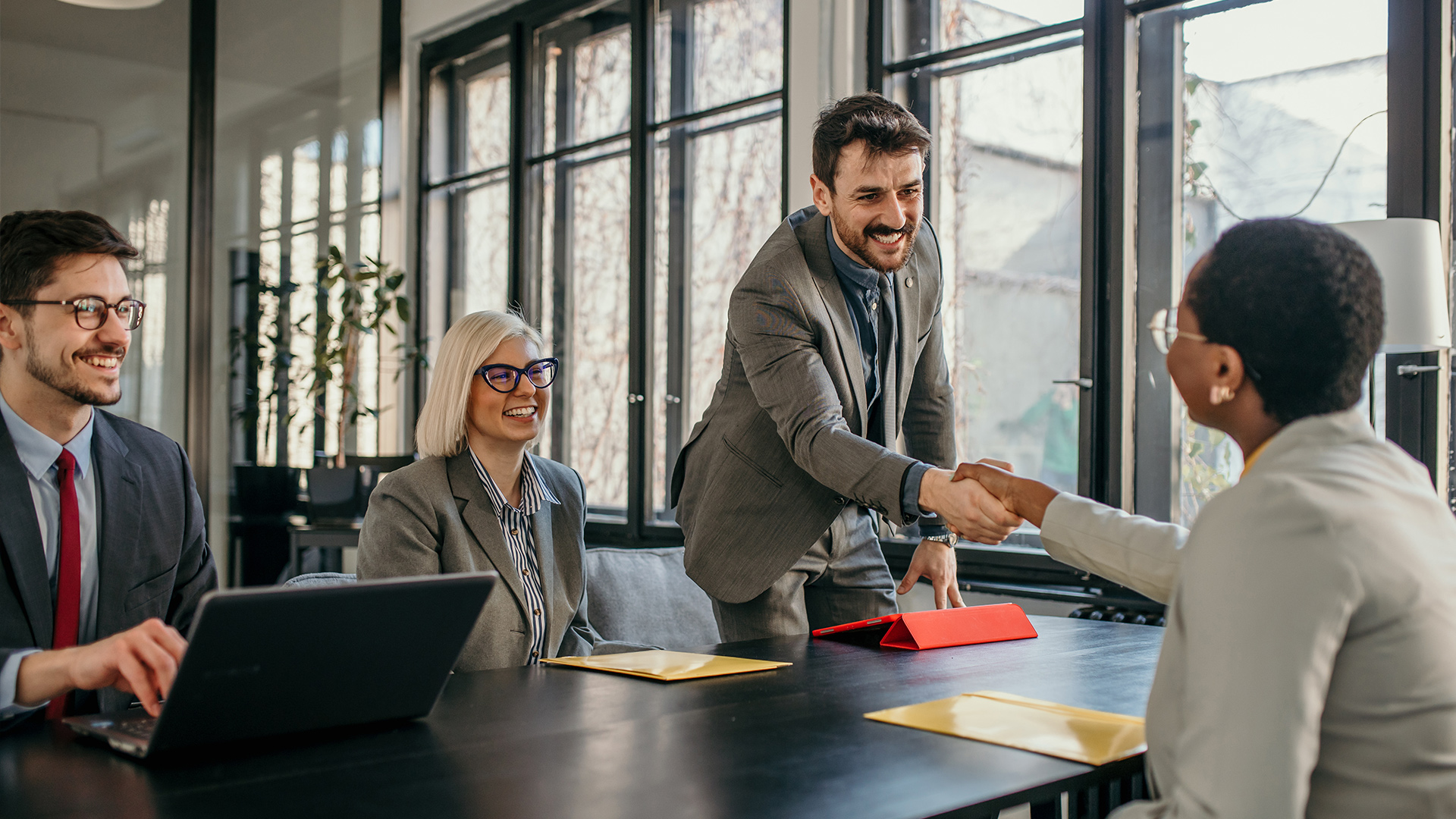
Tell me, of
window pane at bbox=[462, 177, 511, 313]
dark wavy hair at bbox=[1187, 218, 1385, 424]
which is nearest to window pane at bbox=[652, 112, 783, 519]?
window pane at bbox=[462, 177, 511, 313]

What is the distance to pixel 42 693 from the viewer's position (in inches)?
50.6

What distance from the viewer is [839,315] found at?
2.28 m

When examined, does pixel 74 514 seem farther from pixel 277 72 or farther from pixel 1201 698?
pixel 277 72

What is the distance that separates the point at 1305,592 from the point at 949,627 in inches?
43.4

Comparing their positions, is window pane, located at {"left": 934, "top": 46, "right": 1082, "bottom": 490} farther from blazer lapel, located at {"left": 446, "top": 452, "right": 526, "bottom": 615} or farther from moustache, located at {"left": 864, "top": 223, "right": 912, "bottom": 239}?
blazer lapel, located at {"left": 446, "top": 452, "right": 526, "bottom": 615}

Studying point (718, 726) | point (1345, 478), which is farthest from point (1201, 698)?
point (718, 726)

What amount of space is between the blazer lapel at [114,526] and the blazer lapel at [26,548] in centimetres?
8

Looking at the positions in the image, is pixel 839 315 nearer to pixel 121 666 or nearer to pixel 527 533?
pixel 527 533

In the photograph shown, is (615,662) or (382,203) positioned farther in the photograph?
(382,203)

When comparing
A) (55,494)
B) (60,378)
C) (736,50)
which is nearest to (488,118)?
(736,50)

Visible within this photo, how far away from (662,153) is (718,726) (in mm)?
4412

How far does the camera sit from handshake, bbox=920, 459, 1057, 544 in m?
1.72

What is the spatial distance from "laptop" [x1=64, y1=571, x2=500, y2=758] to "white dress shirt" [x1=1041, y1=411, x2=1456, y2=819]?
71 centimetres

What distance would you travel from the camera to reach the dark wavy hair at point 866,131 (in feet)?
7.29
